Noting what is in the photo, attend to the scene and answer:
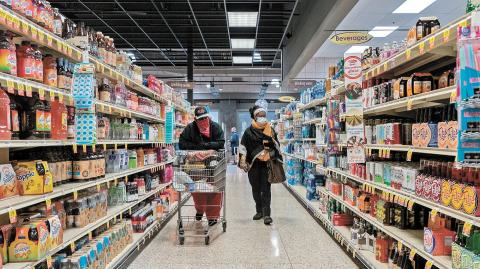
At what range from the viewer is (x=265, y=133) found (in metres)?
6.34

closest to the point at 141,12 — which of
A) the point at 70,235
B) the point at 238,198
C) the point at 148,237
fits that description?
the point at 238,198

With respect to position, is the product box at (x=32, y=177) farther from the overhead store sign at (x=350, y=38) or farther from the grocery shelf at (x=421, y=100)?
the overhead store sign at (x=350, y=38)

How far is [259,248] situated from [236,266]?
741mm

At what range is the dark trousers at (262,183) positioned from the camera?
20.7 feet

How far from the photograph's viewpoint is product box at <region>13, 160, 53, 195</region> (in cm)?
272

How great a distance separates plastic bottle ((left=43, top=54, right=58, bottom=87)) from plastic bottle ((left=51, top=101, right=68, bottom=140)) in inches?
6.2

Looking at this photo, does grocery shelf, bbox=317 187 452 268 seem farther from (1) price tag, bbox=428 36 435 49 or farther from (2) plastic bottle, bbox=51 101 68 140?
(2) plastic bottle, bbox=51 101 68 140

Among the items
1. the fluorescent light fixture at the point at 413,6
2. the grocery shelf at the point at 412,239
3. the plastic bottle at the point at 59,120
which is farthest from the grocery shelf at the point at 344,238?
the fluorescent light fixture at the point at 413,6

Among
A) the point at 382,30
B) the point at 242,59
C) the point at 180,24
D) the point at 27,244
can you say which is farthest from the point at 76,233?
the point at 242,59

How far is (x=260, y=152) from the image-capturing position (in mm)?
6262

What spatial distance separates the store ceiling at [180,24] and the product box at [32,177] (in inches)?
304

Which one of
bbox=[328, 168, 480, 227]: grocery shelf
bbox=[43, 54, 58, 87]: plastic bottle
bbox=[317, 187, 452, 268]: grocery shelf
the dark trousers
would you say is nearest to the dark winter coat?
the dark trousers

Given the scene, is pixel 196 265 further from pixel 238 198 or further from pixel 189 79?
pixel 189 79

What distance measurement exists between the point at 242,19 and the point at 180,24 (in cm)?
200
